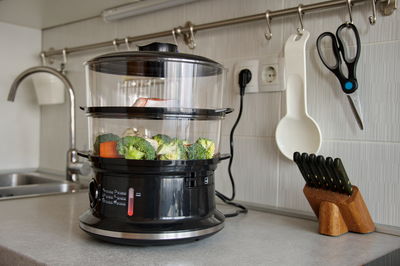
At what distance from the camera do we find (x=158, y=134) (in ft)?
2.73

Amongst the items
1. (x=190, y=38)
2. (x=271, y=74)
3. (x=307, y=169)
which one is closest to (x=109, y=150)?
(x=307, y=169)

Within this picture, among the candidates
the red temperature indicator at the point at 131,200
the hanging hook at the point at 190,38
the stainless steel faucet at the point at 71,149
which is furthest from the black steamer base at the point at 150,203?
the stainless steel faucet at the point at 71,149

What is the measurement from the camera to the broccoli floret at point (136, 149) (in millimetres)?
782

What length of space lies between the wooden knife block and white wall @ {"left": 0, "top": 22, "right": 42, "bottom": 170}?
138cm

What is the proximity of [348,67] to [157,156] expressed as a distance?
0.48 metres

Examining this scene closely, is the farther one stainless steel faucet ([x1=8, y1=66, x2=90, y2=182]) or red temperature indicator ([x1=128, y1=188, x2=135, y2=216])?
stainless steel faucet ([x1=8, y1=66, x2=90, y2=182])

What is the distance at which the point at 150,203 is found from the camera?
30.3 inches

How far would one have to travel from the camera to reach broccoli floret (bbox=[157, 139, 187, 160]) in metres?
0.79

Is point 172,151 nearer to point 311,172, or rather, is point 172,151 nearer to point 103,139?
point 103,139

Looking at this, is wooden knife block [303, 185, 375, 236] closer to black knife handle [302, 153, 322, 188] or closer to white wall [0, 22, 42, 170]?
black knife handle [302, 153, 322, 188]

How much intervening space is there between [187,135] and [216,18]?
1.77 feet

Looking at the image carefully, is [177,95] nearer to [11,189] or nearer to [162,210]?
[162,210]

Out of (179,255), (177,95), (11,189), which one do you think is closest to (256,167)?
(177,95)

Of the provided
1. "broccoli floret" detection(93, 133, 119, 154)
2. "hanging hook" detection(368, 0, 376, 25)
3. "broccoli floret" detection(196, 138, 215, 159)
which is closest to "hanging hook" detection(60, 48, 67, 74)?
Answer: "broccoli floret" detection(93, 133, 119, 154)
